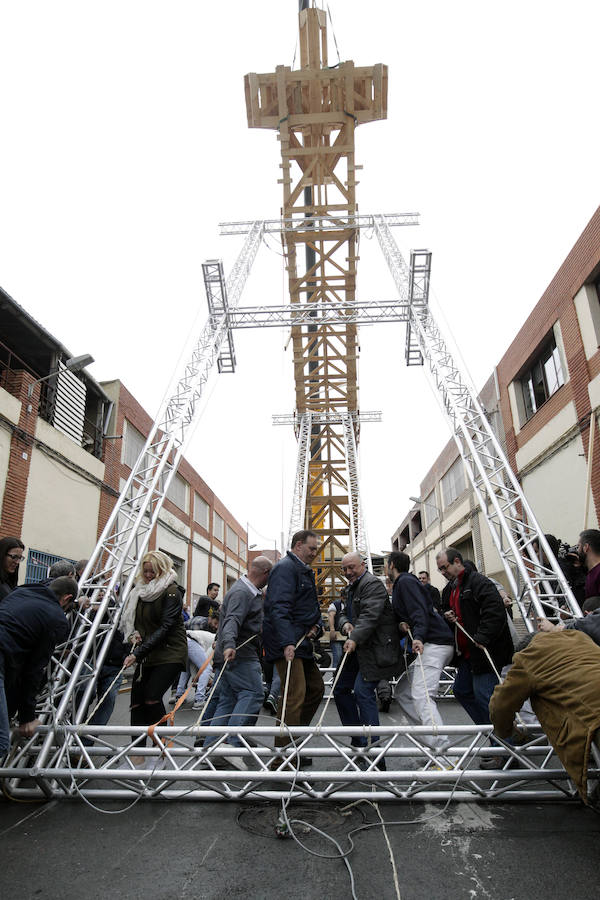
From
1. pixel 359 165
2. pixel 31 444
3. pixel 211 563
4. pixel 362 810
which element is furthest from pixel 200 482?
pixel 362 810

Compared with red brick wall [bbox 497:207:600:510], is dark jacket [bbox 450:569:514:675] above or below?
below

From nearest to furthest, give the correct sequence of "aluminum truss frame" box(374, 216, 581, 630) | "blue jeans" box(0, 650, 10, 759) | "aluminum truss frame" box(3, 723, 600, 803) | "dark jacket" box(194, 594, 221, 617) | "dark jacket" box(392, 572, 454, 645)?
"blue jeans" box(0, 650, 10, 759) < "aluminum truss frame" box(3, 723, 600, 803) < "dark jacket" box(392, 572, 454, 645) < "aluminum truss frame" box(374, 216, 581, 630) < "dark jacket" box(194, 594, 221, 617)

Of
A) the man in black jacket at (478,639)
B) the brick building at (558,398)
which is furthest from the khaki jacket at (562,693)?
the brick building at (558,398)

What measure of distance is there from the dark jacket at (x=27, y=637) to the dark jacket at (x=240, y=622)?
1.36m

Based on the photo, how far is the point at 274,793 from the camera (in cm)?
379

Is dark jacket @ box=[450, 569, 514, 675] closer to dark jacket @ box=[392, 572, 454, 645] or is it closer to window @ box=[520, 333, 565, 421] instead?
dark jacket @ box=[392, 572, 454, 645]

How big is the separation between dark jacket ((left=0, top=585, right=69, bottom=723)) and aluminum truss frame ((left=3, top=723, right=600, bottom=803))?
63 cm

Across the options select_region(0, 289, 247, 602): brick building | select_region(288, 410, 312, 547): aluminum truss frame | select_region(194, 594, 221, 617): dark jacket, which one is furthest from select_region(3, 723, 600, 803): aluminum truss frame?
select_region(288, 410, 312, 547): aluminum truss frame

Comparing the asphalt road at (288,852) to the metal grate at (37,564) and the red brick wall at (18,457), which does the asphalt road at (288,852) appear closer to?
the red brick wall at (18,457)

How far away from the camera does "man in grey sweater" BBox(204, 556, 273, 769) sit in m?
4.54

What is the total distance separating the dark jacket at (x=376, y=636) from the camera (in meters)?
4.60

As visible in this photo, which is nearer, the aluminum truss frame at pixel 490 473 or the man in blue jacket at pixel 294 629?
the man in blue jacket at pixel 294 629

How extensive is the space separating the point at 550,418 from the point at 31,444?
1090 cm

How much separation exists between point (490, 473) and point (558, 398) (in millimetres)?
4872
